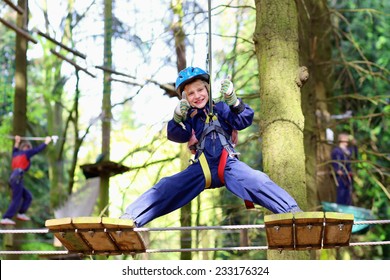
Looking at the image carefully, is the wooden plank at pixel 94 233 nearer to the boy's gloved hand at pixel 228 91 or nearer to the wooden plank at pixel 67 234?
the wooden plank at pixel 67 234

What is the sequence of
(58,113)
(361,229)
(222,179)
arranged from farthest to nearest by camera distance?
(58,113) < (361,229) < (222,179)

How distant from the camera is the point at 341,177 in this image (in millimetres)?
10039

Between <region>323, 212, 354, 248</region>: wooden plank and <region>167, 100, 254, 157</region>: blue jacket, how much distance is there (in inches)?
33.6

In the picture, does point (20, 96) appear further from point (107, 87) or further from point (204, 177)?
point (204, 177)

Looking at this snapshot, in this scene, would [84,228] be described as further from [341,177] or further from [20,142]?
[20,142]

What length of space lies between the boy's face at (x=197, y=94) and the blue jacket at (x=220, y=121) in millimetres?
39

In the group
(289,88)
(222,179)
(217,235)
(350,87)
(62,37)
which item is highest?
(62,37)

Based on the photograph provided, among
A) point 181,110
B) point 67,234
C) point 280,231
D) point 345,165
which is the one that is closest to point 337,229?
point 280,231

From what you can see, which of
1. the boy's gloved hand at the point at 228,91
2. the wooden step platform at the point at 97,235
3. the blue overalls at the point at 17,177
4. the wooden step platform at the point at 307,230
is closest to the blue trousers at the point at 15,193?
the blue overalls at the point at 17,177

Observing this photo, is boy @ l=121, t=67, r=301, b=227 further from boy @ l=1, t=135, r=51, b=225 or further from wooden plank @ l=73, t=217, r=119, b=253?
boy @ l=1, t=135, r=51, b=225

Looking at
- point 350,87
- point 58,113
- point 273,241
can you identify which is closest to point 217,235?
point 350,87

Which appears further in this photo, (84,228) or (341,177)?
(341,177)

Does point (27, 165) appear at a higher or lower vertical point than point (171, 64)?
lower

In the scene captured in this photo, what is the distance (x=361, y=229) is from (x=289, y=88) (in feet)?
15.3
